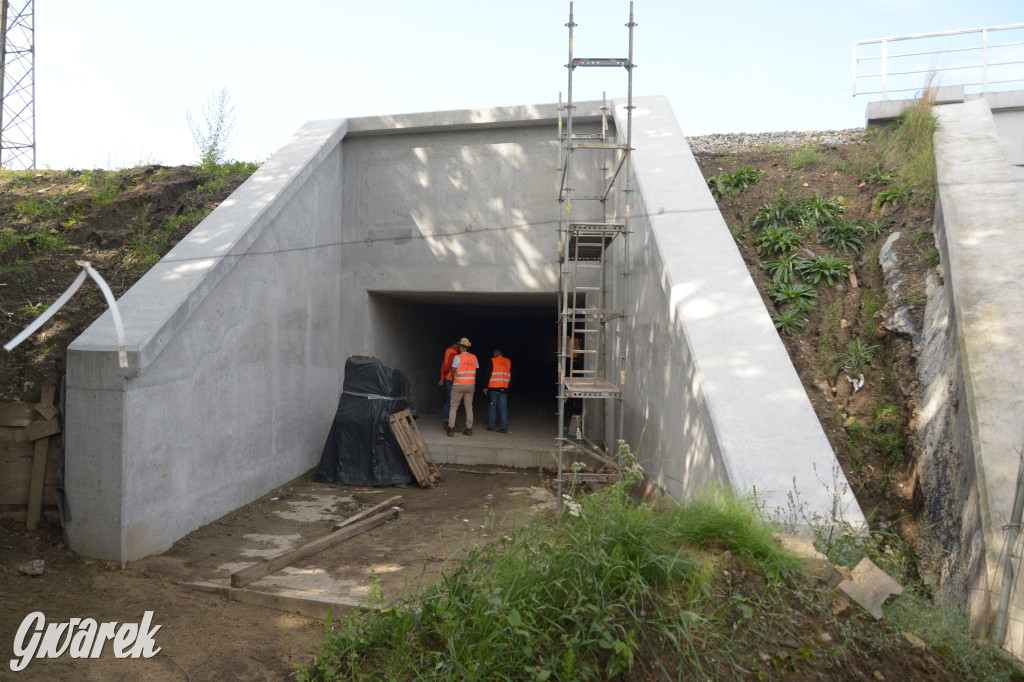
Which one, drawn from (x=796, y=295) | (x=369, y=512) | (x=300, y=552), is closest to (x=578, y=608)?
(x=300, y=552)

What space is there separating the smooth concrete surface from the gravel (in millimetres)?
2726

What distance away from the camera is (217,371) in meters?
6.70

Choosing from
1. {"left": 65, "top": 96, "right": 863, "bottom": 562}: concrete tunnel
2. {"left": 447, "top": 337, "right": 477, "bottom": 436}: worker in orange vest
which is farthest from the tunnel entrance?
{"left": 447, "top": 337, "right": 477, "bottom": 436}: worker in orange vest

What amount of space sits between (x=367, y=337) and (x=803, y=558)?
8.08 metres

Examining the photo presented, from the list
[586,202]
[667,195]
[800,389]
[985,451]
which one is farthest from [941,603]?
[586,202]

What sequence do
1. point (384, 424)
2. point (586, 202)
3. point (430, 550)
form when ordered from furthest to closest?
point (586, 202)
point (384, 424)
point (430, 550)

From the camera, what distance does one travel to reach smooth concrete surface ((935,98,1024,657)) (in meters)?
3.76

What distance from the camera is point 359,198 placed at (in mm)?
10398

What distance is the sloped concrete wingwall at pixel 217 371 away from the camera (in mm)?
5324

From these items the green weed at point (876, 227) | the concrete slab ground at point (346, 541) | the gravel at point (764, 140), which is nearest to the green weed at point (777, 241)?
the green weed at point (876, 227)

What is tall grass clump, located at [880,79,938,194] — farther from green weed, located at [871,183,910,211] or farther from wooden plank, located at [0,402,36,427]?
wooden plank, located at [0,402,36,427]

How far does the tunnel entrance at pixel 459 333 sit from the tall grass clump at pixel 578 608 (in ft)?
22.5

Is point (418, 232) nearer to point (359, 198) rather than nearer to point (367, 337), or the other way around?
point (359, 198)

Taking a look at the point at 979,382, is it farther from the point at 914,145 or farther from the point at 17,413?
the point at 17,413
